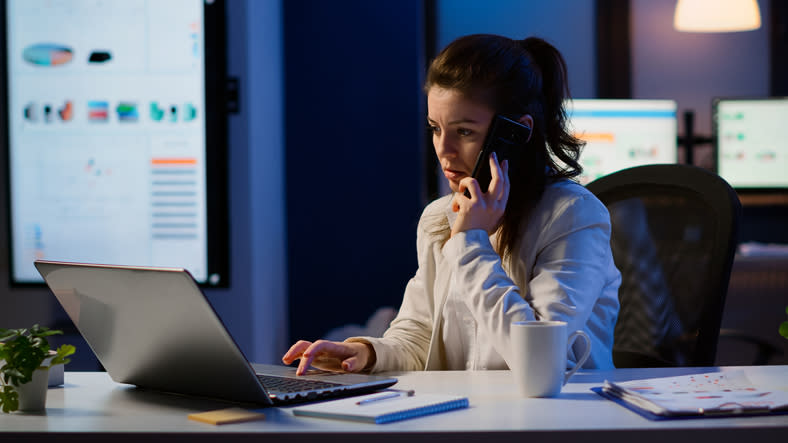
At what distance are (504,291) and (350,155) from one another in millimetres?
1862

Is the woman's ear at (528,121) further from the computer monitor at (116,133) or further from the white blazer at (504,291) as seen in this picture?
the computer monitor at (116,133)

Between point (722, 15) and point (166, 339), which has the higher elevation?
point (722, 15)

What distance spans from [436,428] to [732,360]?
2.53 meters

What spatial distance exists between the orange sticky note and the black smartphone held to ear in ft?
1.90

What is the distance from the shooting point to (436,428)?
82 cm

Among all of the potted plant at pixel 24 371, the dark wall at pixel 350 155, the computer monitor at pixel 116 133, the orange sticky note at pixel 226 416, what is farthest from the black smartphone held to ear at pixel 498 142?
the dark wall at pixel 350 155

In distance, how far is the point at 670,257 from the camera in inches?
61.8

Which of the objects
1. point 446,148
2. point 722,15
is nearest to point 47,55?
point 446,148

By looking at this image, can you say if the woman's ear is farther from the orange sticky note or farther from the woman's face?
the orange sticky note

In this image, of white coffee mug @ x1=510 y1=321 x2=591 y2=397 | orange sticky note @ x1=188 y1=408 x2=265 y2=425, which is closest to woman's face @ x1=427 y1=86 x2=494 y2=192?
white coffee mug @ x1=510 y1=321 x2=591 y2=397

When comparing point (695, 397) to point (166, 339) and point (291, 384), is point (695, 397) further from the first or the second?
point (166, 339)

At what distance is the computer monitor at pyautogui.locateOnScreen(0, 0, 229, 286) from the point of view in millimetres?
2227

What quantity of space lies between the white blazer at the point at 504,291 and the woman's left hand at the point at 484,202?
28 millimetres

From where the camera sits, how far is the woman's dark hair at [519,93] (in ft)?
4.51
